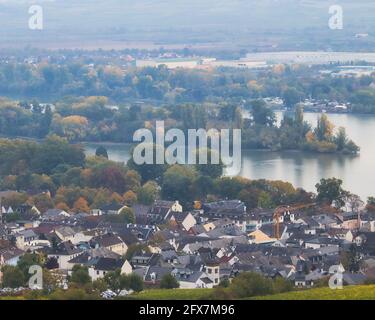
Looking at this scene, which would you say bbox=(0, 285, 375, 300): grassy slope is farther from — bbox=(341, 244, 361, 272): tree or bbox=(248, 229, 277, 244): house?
bbox=(248, 229, 277, 244): house

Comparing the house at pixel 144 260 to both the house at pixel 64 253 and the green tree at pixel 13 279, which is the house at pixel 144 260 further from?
the green tree at pixel 13 279

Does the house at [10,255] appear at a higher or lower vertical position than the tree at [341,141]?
higher

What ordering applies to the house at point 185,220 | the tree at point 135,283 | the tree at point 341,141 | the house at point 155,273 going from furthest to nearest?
1. the tree at point 341,141
2. the house at point 185,220
3. the house at point 155,273
4. the tree at point 135,283

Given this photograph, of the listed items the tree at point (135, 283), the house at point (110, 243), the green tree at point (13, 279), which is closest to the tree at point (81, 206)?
the house at point (110, 243)

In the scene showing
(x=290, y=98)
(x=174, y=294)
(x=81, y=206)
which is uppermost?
(x=174, y=294)

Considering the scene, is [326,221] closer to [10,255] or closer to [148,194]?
[148,194]

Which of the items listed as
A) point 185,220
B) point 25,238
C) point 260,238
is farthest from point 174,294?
point 185,220
